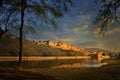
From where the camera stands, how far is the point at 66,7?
24.0 m

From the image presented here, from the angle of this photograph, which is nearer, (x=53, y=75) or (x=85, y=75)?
(x=53, y=75)

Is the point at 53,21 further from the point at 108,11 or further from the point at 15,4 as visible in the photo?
the point at 108,11

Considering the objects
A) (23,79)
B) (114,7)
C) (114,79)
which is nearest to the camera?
(23,79)

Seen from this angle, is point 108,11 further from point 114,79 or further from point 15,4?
point 15,4

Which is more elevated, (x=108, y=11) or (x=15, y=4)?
(x=15, y=4)

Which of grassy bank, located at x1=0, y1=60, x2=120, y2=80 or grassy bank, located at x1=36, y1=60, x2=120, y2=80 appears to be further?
grassy bank, located at x1=36, y1=60, x2=120, y2=80

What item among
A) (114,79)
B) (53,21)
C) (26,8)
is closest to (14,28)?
(26,8)

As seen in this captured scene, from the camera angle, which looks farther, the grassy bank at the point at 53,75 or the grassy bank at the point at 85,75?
the grassy bank at the point at 85,75

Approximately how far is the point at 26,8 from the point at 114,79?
1502 centimetres

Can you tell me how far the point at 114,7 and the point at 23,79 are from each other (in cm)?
1126

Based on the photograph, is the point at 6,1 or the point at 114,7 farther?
the point at 6,1

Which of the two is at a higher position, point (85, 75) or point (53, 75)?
point (53, 75)

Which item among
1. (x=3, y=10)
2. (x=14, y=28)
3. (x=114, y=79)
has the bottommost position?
(x=114, y=79)

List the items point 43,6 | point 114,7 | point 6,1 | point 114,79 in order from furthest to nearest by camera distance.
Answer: point 43,6 → point 6,1 → point 114,7 → point 114,79
